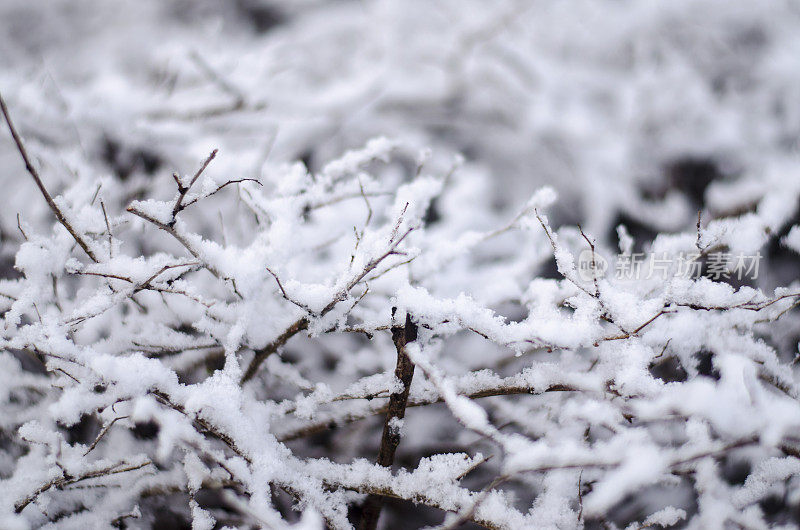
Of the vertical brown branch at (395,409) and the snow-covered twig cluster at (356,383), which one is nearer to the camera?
the snow-covered twig cluster at (356,383)

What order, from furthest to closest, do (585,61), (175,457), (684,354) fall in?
(585,61), (175,457), (684,354)

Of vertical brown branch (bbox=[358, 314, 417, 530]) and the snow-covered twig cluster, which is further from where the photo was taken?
vertical brown branch (bbox=[358, 314, 417, 530])

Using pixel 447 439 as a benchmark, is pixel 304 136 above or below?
above

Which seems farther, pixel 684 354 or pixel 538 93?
pixel 538 93

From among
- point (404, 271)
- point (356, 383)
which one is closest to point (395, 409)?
point (356, 383)

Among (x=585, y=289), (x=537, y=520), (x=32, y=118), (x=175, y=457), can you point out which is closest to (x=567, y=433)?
(x=537, y=520)

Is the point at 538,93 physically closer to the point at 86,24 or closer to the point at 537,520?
the point at 537,520
